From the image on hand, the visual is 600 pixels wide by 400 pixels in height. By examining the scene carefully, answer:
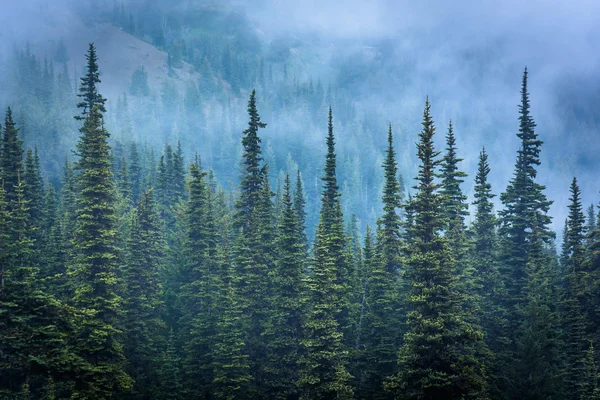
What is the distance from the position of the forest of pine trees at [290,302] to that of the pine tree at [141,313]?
7.1 inches

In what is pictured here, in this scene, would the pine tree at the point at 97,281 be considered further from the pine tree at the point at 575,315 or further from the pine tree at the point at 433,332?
the pine tree at the point at 575,315

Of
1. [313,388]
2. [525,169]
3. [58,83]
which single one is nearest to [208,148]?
[58,83]

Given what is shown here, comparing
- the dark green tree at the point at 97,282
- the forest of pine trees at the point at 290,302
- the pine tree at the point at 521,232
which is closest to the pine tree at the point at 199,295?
the forest of pine trees at the point at 290,302

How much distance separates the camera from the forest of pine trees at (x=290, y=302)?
29453mm

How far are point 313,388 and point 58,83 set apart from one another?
18051 cm

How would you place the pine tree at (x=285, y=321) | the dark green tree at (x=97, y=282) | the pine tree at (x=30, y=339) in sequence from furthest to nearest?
the pine tree at (x=285, y=321), the dark green tree at (x=97, y=282), the pine tree at (x=30, y=339)

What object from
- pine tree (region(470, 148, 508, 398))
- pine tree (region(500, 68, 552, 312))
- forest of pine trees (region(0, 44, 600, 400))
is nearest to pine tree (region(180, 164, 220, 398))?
forest of pine trees (region(0, 44, 600, 400))

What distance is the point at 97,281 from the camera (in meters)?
→ 33.8

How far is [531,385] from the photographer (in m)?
37.4

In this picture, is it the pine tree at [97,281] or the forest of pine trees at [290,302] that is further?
the pine tree at [97,281]

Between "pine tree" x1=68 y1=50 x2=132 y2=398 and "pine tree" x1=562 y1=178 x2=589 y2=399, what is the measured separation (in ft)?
111

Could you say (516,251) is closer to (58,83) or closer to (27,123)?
(27,123)

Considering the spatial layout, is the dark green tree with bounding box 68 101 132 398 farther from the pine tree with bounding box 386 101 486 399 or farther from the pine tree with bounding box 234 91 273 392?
the pine tree with bounding box 386 101 486 399

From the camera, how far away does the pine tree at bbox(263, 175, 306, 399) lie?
1535 inches
